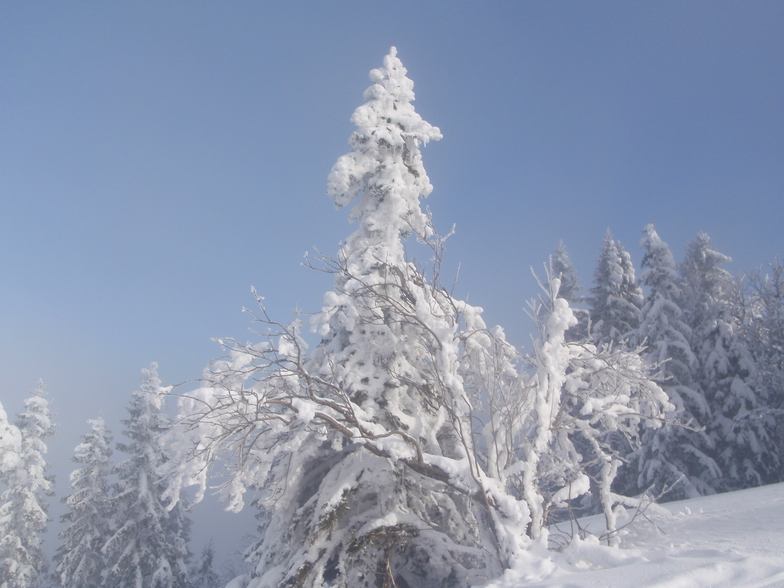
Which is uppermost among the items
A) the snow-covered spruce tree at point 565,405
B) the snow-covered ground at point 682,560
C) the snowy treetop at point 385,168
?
the snowy treetop at point 385,168

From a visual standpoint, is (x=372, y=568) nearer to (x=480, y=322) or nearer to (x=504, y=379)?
(x=504, y=379)

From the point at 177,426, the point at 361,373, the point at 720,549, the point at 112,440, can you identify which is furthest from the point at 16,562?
the point at 720,549

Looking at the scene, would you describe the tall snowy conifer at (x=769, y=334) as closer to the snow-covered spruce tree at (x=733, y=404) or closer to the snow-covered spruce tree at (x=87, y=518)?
the snow-covered spruce tree at (x=733, y=404)

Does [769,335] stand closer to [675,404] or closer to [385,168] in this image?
[675,404]

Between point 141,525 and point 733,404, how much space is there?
2526 centimetres

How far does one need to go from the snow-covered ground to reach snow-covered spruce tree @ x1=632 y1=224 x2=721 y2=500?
1058 cm

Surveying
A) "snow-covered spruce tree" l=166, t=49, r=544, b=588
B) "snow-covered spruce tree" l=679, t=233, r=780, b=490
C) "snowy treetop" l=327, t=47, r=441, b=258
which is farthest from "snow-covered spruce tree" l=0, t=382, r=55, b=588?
"snow-covered spruce tree" l=679, t=233, r=780, b=490

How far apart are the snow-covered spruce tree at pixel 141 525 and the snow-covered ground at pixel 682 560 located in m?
17.8

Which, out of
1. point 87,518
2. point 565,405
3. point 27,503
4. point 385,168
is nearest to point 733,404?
point 565,405

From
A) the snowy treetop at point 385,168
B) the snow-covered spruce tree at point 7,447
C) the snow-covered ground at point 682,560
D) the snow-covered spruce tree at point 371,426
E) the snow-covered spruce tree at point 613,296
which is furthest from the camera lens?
the snow-covered spruce tree at point 613,296

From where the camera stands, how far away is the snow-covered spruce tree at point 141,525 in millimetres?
19078

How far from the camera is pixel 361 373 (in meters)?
8.12

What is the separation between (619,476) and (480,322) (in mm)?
15656

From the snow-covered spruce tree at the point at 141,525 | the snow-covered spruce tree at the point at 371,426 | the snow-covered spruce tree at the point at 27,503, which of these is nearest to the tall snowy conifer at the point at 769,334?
the snow-covered spruce tree at the point at 371,426
